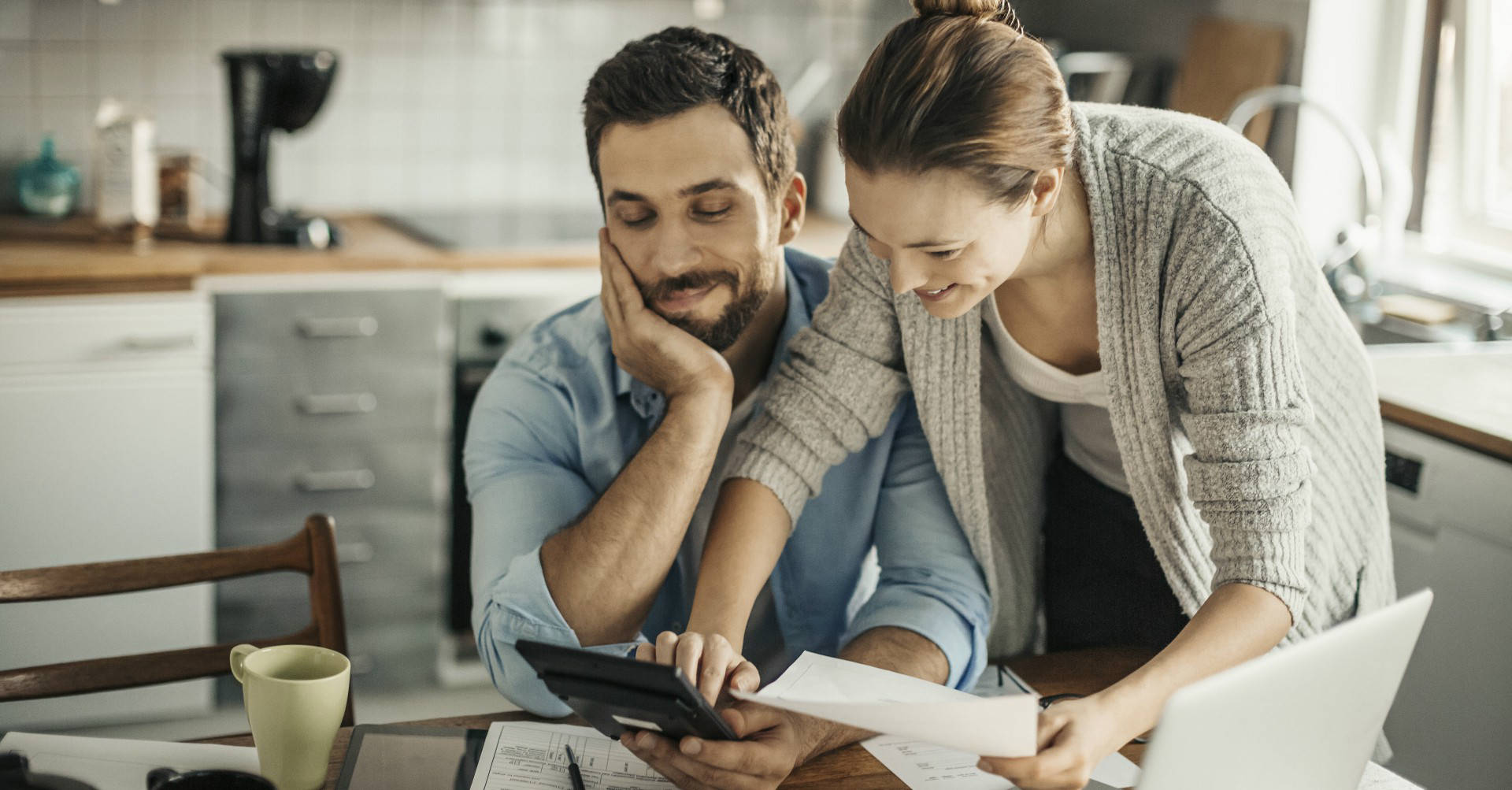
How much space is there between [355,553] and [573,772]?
1803mm

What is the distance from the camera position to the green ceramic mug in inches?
40.0

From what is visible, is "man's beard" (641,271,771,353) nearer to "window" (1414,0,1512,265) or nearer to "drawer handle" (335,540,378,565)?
"drawer handle" (335,540,378,565)

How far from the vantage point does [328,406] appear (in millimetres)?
2676

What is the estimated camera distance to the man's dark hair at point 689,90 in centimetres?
142

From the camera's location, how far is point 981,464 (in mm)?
1451

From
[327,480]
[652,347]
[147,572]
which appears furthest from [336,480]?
[652,347]

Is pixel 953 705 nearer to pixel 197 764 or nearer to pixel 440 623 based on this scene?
pixel 197 764

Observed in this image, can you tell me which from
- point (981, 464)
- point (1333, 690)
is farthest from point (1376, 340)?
point (1333, 690)

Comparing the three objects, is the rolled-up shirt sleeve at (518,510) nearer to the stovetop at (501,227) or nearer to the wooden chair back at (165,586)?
the wooden chair back at (165,586)

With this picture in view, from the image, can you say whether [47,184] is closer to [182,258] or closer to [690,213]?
A: [182,258]

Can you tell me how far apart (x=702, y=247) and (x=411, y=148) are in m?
2.06

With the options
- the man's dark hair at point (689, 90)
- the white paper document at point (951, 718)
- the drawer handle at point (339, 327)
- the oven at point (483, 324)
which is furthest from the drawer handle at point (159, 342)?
the white paper document at point (951, 718)

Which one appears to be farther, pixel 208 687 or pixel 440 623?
pixel 440 623

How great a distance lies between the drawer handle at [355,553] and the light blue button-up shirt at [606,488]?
136 centimetres
